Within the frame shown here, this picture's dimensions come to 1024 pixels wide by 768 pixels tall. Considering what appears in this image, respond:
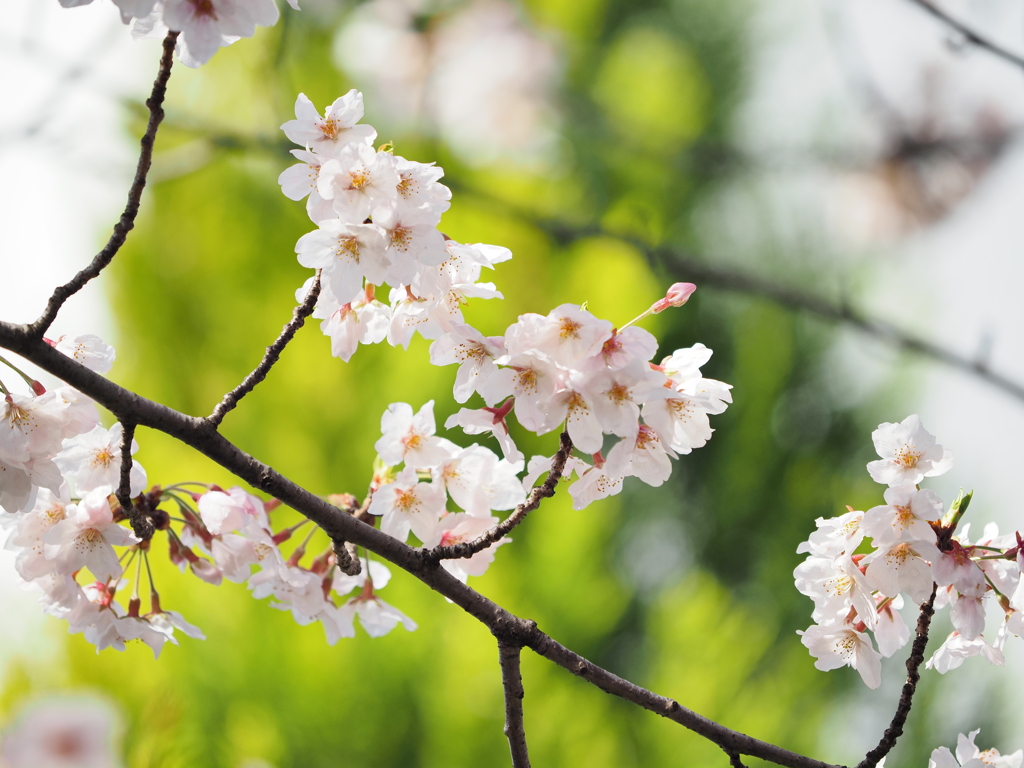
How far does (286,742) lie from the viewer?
1126mm

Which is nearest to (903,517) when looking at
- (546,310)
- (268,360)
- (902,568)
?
(902,568)

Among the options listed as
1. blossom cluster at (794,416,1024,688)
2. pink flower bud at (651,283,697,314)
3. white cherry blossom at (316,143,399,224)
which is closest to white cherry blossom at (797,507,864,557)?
blossom cluster at (794,416,1024,688)

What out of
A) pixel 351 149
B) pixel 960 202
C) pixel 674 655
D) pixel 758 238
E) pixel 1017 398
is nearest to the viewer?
pixel 351 149

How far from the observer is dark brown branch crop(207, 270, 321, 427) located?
0.27 metres

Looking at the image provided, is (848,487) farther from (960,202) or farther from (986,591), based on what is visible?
(986,591)

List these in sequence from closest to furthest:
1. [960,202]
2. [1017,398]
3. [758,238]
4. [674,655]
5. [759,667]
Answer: [1017,398] → [674,655] → [759,667] → [960,202] → [758,238]

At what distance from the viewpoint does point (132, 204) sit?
0.80ft

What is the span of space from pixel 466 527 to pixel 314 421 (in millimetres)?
1102

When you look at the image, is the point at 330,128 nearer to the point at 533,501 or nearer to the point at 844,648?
the point at 533,501

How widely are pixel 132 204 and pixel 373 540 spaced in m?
0.14

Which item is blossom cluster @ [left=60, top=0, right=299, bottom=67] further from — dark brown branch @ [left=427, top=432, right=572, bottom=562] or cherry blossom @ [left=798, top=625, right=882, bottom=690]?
cherry blossom @ [left=798, top=625, right=882, bottom=690]

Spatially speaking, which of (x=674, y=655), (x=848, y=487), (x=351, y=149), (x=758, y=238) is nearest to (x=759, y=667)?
(x=674, y=655)

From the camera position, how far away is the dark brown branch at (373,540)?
0.27 metres

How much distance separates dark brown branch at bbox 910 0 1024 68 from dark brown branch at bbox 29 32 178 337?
1.67ft
